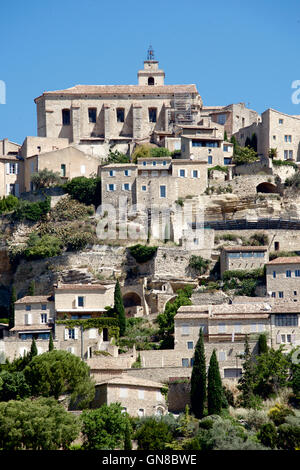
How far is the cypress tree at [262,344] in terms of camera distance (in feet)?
206

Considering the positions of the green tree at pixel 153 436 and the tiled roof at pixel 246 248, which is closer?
the green tree at pixel 153 436

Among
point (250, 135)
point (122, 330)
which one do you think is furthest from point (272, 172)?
point (122, 330)

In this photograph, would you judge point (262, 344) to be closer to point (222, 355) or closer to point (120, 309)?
point (222, 355)

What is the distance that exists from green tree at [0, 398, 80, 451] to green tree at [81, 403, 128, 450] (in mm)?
792

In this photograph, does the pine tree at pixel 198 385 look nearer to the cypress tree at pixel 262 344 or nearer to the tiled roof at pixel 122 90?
Result: the cypress tree at pixel 262 344

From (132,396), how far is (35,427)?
7.37 m

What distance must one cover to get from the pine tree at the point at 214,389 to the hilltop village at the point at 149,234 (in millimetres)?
2208

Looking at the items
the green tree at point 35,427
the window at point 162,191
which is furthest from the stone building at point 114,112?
the green tree at point 35,427

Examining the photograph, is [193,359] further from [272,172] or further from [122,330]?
[272,172]

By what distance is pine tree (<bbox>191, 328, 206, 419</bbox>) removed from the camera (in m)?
59.2

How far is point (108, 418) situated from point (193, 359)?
9.82 meters

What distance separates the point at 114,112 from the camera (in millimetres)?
98062

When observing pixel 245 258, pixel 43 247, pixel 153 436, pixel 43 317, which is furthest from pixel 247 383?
pixel 43 247

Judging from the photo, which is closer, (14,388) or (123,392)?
(123,392)
